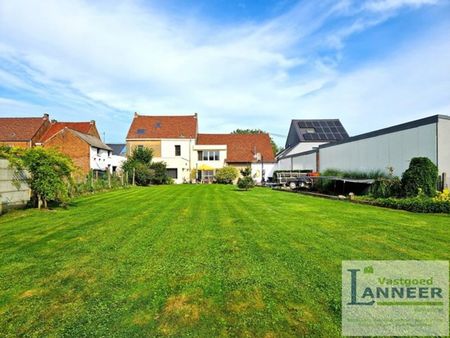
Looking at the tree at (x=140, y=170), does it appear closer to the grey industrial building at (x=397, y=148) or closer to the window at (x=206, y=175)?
the window at (x=206, y=175)

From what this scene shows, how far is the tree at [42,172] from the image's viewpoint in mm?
10203

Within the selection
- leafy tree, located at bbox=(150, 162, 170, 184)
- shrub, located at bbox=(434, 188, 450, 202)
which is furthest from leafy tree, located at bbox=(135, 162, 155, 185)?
shrub, located at bbox=(434, 188, 450, 202)

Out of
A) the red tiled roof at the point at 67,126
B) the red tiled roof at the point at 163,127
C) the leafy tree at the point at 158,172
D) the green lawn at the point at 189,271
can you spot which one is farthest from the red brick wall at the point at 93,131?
the green lawn at the point at 189,271

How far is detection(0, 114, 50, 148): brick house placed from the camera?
123 feet

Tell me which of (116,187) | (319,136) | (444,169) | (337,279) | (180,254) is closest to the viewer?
(337,279)

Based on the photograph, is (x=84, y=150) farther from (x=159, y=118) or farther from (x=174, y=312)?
(x=174, y=312)

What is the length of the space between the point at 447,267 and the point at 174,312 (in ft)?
12.8

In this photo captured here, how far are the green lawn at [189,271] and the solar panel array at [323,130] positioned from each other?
2802cm

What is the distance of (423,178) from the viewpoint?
10.8 meters

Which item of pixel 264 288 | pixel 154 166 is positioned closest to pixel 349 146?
pixel 264 288

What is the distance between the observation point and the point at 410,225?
24.1 ft

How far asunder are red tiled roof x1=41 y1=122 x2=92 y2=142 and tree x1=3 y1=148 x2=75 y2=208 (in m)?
31.5

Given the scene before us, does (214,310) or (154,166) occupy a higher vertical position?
(154,166)

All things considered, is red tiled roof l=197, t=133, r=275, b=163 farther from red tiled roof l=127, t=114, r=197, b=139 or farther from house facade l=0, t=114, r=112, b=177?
house facade l=0, t=114, r=112, b=177
